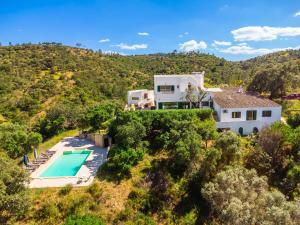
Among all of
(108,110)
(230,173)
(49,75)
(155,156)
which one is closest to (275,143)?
(230,173)

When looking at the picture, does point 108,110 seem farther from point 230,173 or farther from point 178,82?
point 230,173

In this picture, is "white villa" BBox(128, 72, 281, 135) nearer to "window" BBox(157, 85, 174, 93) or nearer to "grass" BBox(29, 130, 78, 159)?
"window" BBox(157, 85, 174, 93)

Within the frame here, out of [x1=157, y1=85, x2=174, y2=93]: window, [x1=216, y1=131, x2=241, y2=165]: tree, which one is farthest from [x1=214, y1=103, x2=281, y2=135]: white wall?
[x1=157, y1=85, x2=174, y2=93]: window

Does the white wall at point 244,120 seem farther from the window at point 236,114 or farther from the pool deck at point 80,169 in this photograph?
the pool deck at point 80,169

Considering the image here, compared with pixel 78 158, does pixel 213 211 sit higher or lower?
→ lower

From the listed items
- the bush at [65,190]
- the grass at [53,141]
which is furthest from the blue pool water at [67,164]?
the grass at [53,141]
